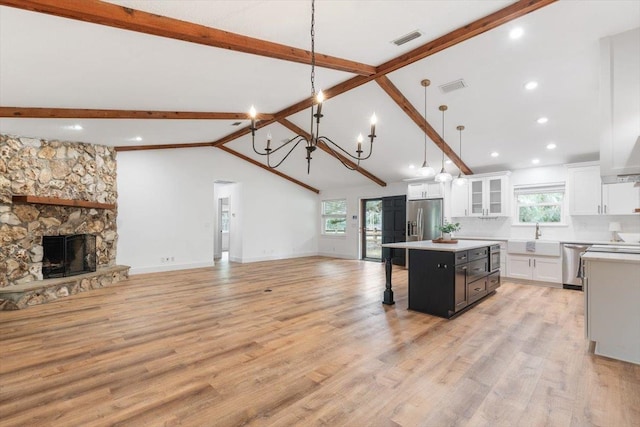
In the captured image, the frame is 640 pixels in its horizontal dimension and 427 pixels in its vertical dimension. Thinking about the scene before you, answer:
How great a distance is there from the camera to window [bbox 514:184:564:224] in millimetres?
6023

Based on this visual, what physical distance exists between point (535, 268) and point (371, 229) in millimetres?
4684

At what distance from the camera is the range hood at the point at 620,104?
3039 mm

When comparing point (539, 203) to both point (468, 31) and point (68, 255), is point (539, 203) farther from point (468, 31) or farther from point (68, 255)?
point (68, 255)

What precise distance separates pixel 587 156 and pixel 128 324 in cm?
791

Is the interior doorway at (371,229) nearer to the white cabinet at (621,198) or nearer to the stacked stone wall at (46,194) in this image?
the white cabinet at (621,198)

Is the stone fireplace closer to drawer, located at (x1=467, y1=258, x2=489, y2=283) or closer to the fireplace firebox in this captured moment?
the fireplace firebox

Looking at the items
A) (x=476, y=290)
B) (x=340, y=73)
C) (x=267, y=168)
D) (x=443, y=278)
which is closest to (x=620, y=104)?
(x=443, y=278)

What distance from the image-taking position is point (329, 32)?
10.3 feet

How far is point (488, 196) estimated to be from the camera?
21.7 ft

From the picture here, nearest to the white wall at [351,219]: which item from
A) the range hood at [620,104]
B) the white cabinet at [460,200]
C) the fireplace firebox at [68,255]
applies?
the white cabinet at [460,200]

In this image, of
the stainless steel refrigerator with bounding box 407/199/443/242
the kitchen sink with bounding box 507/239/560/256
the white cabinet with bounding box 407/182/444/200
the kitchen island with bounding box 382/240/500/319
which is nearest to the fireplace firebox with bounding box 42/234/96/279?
the kitchen island with bounding box 382/240/500/319

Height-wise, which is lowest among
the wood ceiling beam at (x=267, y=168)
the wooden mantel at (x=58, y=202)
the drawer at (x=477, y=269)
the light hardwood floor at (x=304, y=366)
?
the light hardwood floor at (x=304, y=366)

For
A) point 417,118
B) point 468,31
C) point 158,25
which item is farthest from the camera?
point 417,118

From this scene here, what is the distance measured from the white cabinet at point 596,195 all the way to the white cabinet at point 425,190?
8.07 ft
